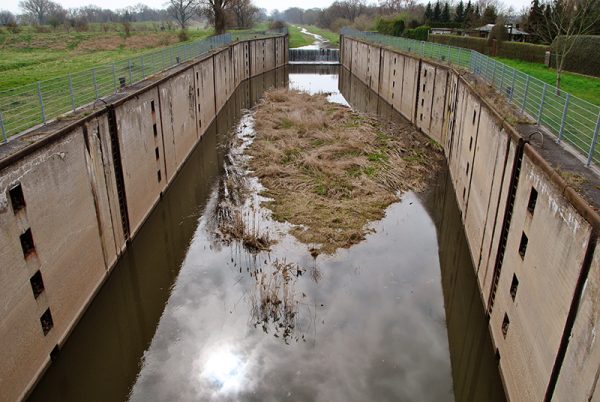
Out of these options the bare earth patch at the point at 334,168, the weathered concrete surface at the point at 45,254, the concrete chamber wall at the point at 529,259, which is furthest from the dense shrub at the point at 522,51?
the weathered concrete surface at the point at 45,254

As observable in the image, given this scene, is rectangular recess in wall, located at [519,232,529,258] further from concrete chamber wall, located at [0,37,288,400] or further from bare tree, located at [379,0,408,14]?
bare tree, located at [379,0,408,14]

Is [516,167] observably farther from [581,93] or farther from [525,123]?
[581,93]

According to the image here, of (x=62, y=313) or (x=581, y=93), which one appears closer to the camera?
(x=62, y=313)

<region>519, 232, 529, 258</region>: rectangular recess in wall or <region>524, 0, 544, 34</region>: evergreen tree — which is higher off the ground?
<region>524, 0, 544, 34</region>: evergreen tree

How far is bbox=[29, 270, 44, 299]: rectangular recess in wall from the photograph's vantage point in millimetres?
8125

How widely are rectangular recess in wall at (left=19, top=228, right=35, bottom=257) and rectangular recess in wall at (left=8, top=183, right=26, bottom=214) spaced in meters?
0.43

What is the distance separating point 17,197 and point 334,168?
1169 centimetres

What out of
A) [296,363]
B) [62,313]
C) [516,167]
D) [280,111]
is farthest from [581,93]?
[62,313]

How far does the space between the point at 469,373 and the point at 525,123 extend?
538 cm

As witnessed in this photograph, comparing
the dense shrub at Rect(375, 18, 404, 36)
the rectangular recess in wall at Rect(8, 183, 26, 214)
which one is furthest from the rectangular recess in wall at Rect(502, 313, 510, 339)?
the dense shrub at Rect(375, 18, 404, 36)

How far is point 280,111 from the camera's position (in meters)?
28.0

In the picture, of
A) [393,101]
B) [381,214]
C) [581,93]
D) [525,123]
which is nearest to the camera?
[525,123]

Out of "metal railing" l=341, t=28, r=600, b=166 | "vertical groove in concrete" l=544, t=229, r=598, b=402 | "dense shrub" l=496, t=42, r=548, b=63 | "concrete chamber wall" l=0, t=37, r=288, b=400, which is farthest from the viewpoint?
"dense shrub" l=496, t=42, r=548, b=63

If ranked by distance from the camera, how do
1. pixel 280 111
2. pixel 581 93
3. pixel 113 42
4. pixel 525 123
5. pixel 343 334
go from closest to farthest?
1. pixel 343 334
2. pixel 525 123
3. pixel 581 93
4. pixel 280 111
5. pixel 113 42
